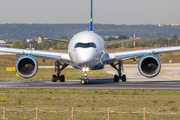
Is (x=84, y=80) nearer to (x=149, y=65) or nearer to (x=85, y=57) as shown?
(x=85, y=57)

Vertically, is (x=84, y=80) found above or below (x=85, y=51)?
below

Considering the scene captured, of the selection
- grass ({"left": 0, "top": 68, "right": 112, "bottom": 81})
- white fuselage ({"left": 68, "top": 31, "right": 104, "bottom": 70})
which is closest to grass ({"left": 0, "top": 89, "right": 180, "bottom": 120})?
white fuselage ({"left": 68, "top": 31, "right": 104, "bottom": 70})

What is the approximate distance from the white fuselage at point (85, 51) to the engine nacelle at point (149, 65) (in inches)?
164

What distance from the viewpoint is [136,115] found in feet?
58.2

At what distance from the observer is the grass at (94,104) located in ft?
57.2

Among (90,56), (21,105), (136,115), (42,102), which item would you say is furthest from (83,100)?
(90,56)

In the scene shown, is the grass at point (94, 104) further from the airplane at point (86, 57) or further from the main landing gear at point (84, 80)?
the main landing gear at point (84, 80)

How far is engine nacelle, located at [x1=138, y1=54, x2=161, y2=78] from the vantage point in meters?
33.8

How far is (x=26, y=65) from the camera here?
34.8 meters

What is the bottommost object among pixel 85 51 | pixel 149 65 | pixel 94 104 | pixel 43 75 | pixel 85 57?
pixel 94 104

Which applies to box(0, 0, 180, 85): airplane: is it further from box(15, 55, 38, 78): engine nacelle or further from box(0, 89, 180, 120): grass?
box(0, 89, 180, 120): grass

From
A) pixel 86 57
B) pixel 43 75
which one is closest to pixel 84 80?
pixel 86 57

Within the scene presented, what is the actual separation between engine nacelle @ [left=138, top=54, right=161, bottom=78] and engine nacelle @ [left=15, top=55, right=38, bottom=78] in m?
10.3

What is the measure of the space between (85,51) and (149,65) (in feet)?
21.3
